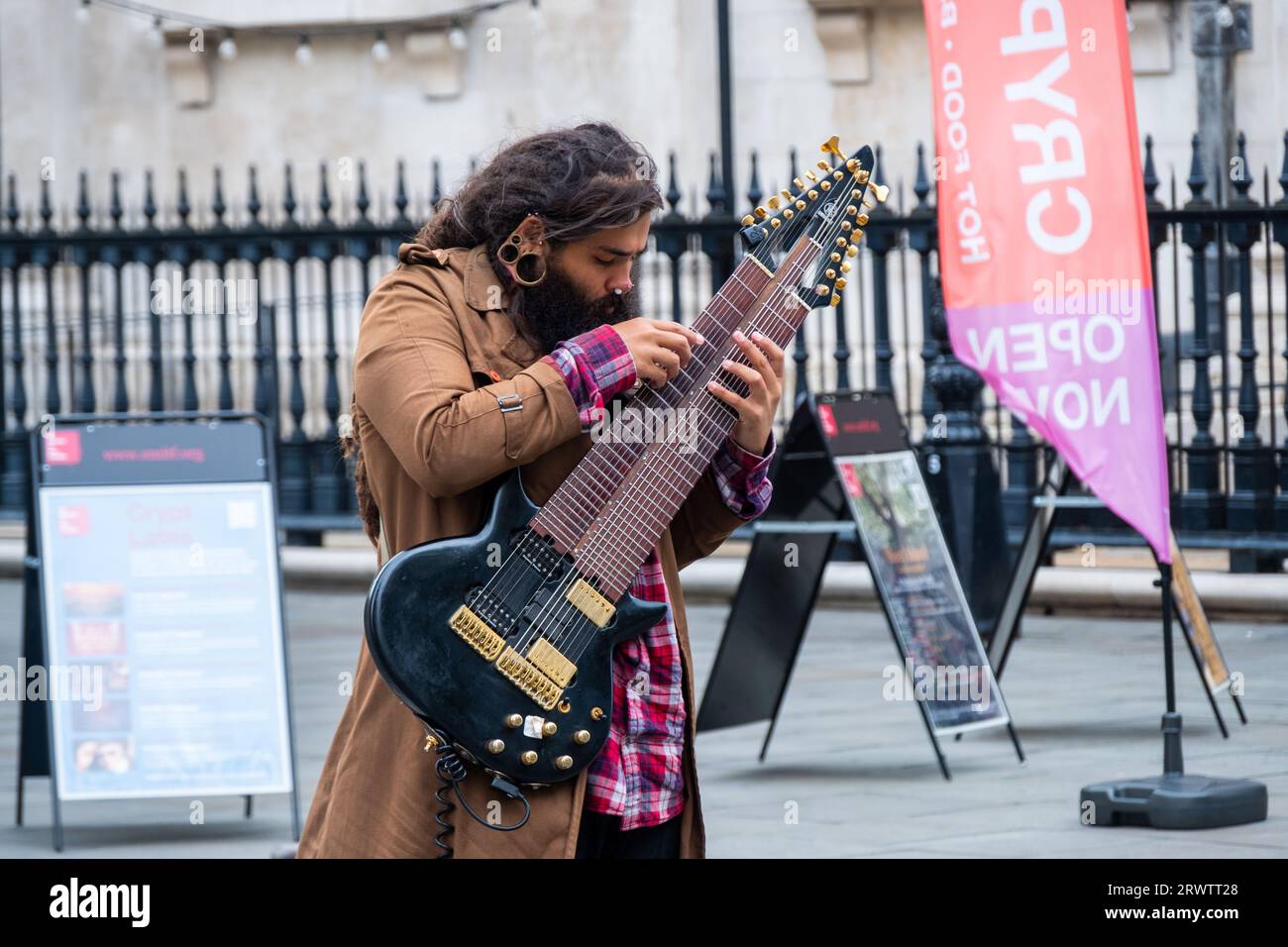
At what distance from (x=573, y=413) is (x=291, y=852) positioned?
2739mm

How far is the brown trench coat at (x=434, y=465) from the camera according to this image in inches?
117

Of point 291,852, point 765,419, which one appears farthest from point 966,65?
point 765,419

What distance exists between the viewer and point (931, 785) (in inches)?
248

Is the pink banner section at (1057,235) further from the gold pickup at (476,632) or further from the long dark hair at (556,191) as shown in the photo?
the gold pickup at (476,632)

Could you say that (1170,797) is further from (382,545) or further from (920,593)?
(382,545)

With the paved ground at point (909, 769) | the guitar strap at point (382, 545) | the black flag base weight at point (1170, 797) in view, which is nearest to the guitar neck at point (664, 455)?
the guitar strap at point (382, 545)

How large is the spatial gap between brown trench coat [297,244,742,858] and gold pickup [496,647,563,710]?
0.13 meters

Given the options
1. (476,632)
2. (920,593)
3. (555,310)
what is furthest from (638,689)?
(920,593)

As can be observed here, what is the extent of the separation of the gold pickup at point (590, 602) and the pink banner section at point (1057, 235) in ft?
9.50

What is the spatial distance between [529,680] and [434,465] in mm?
335

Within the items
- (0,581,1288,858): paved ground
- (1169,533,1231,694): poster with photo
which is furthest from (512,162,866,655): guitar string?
(1169,533,1231,694): poster with photo

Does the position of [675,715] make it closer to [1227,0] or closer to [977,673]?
[977,673]

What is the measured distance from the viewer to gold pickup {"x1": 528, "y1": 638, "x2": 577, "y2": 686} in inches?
119

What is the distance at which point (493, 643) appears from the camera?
3018 millimetres
